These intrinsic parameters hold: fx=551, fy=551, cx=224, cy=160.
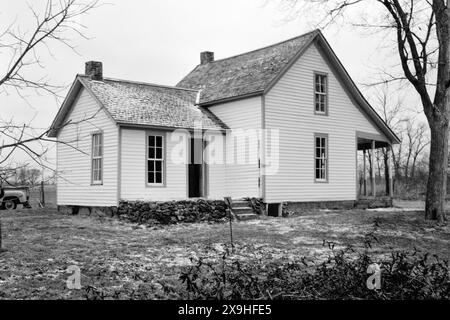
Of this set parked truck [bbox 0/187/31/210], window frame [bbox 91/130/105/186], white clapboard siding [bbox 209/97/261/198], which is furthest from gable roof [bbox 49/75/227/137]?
parked truck [bbox 0/187/31/210]

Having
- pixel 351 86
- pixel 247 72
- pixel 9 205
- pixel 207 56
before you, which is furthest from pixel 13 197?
pixel 351 86

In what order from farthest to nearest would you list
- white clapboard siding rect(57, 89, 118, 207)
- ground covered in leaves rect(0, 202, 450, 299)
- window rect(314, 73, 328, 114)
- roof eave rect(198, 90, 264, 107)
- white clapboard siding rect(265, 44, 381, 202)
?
window rect(314, 73, 328, 114), white clapboard siding rect(265, 44, 381, 202), roof eave rect(198, 90, 264, 107), white clapboard siding rect(57, 89, 118, 207), ground covered in leaves rect(0, 202, 450, 299)

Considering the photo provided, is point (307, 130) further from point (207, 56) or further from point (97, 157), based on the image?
point (207, 56)

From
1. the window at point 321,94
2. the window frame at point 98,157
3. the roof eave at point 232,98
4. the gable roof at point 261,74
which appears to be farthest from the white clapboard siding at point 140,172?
the window at point 321,94

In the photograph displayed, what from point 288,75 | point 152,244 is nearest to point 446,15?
point 288,75

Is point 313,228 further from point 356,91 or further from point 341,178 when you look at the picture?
point 356,91

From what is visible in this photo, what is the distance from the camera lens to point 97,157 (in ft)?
65.8

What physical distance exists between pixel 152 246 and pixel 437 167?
10259mm

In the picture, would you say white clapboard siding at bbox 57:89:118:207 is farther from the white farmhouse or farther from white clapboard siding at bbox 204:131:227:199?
white clapboard siding at bbox 204:131:227:199

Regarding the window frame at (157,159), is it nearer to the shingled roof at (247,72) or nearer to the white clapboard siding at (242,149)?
the white clapboard siding at (242,149)

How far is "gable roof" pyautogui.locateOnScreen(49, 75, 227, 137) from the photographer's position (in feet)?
63.0

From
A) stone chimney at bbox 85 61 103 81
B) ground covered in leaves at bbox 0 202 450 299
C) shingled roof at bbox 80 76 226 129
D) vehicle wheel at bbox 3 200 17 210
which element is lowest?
ground covered in leaves at bbox 0 202 450 299

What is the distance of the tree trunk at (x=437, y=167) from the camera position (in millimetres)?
17672

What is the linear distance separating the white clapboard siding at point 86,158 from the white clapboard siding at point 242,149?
4125 mm
